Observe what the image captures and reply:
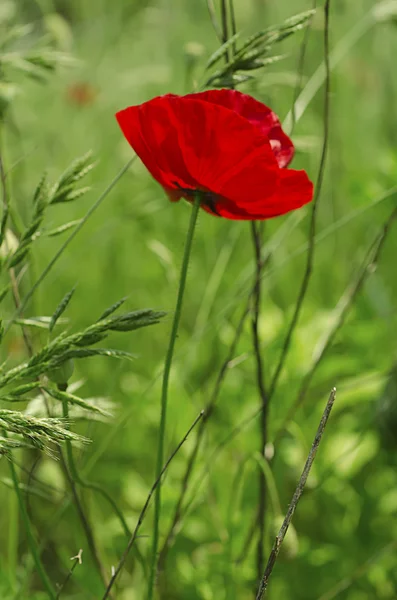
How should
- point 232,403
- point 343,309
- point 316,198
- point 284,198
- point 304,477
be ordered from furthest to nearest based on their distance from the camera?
1. point 232,403
2. point 343,309
3. point 316,198
4. point 284,198
5. point 304,477

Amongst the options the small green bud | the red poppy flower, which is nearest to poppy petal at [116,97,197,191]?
the red poppy flower

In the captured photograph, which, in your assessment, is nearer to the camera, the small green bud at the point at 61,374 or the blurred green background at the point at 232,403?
the small green bud at the point at 61,374

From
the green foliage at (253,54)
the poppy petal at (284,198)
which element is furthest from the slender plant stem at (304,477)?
the green foliage at (253,54)

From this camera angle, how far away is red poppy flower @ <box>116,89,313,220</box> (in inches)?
22.8

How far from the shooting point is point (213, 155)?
0.59m

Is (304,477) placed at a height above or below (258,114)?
below

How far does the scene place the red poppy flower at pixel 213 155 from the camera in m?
0.58

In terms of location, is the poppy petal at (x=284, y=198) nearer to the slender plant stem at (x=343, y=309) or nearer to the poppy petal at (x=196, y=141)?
the poppy petal at (x=196, y=141)

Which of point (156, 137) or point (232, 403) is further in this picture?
point (232, 403)

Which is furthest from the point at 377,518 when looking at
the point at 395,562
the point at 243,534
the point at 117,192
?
the point at 117,192

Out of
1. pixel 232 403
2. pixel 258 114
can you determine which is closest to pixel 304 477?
pixel 258 114

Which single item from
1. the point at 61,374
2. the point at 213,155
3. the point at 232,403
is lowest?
the point at 232,403

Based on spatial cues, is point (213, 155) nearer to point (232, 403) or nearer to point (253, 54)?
point (253, 54)

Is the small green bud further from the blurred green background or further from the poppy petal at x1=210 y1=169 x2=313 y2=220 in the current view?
the poppy petal at x1=210 y1=169 x2=313 y2=220
